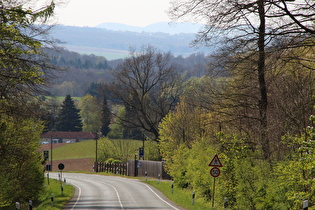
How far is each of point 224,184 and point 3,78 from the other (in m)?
10.8

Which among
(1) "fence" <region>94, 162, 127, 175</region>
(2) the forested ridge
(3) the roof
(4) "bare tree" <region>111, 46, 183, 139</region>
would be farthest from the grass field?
(2) the forested ridge

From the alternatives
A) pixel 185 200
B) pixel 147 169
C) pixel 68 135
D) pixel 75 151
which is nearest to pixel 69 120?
pixel 68 135

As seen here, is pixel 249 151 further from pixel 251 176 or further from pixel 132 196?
pixel 132 196

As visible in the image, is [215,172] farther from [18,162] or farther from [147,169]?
[147,169]

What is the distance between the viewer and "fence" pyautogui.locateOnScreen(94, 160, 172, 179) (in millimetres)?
54500

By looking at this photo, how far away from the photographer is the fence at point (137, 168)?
54.5 meters

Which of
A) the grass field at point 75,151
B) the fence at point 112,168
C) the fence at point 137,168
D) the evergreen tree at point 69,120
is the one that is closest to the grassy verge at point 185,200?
the fence at point 137,168

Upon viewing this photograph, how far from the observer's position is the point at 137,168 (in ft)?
205

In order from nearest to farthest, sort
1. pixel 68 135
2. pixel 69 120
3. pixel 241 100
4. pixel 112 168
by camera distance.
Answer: pixel 241 100 → pixel 112 168 → pixel 68 135 → pixel 69 120

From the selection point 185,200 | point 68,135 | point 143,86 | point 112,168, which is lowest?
point 112,168

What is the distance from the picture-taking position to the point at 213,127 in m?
31.4

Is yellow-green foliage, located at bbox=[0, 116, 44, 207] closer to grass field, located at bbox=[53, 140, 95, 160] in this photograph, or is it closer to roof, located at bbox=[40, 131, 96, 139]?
grass field, located at bbox=[53, 140, 95, 160]

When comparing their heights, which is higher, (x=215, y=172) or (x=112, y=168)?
(x=215, y=172)

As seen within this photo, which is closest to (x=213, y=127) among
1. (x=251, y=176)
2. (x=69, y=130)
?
(x=251, y=176)
